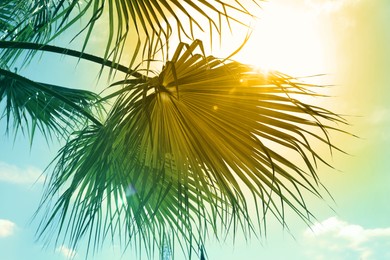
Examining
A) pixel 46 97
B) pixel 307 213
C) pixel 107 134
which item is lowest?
pixel 307 213

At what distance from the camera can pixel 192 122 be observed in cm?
219

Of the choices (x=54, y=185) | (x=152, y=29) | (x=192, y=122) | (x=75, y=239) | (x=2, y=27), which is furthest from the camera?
(x=2, y=27)

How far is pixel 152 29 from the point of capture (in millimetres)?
1877

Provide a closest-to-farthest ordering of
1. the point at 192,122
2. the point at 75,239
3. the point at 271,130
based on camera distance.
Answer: the point at 271,130, the point at 192,122, the point at 75,239

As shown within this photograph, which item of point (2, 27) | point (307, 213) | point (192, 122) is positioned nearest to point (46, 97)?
point (2, 27)

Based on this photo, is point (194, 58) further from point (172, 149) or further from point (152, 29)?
point (172, 149)

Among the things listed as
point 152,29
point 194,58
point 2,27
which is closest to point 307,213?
point 194,58

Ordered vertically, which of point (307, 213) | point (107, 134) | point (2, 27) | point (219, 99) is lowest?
point (307, 213)

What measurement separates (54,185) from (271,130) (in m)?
1.19

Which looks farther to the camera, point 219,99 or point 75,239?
point 75,239

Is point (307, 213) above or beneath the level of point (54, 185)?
beneath

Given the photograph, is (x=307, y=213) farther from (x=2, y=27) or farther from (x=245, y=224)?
(x=2, y=27)

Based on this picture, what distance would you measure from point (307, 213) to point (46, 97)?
2082mm

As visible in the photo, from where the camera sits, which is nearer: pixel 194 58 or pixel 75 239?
pixel 194 58
